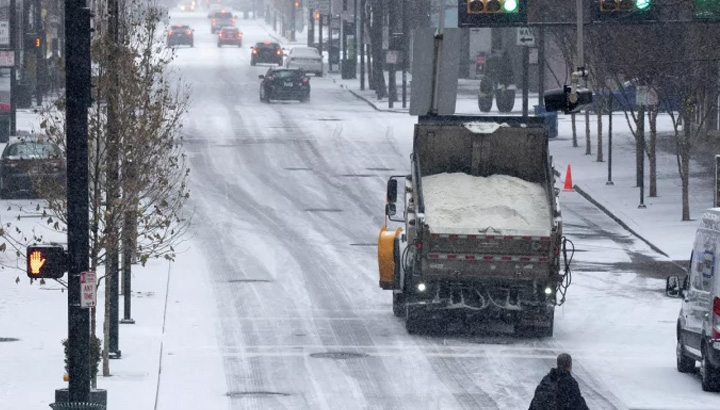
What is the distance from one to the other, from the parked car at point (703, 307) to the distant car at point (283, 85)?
1749 inches

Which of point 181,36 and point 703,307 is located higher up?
point 181,36

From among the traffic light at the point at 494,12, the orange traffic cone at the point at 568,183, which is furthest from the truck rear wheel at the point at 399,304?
the orange traffic cone at the point at 568,183

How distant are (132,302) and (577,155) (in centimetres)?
2438

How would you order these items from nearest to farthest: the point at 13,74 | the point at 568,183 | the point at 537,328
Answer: the point at 537,328 < the point at 568,183 < the point at 13,74

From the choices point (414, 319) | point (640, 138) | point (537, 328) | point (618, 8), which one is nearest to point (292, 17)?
point (640, 138)

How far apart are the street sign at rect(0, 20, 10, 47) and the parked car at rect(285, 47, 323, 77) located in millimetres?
30739

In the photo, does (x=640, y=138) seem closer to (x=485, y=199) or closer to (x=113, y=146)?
(x=485, y=199)

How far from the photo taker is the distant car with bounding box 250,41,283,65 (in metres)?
85.9

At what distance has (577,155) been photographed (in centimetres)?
4838

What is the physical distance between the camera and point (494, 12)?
25.2 metres

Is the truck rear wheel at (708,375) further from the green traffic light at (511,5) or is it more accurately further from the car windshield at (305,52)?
the car windshield at (305,52)

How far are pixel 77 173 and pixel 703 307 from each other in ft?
26.7

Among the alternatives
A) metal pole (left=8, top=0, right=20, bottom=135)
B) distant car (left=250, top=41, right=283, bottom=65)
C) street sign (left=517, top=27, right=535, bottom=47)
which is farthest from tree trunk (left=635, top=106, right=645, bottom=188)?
distant car (left=250, top=41, right=283, bottom=65)

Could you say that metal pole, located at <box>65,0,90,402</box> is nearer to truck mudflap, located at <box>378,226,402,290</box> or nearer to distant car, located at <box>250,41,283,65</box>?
truck mudflap, located at <box>378,226,402,290</box>
